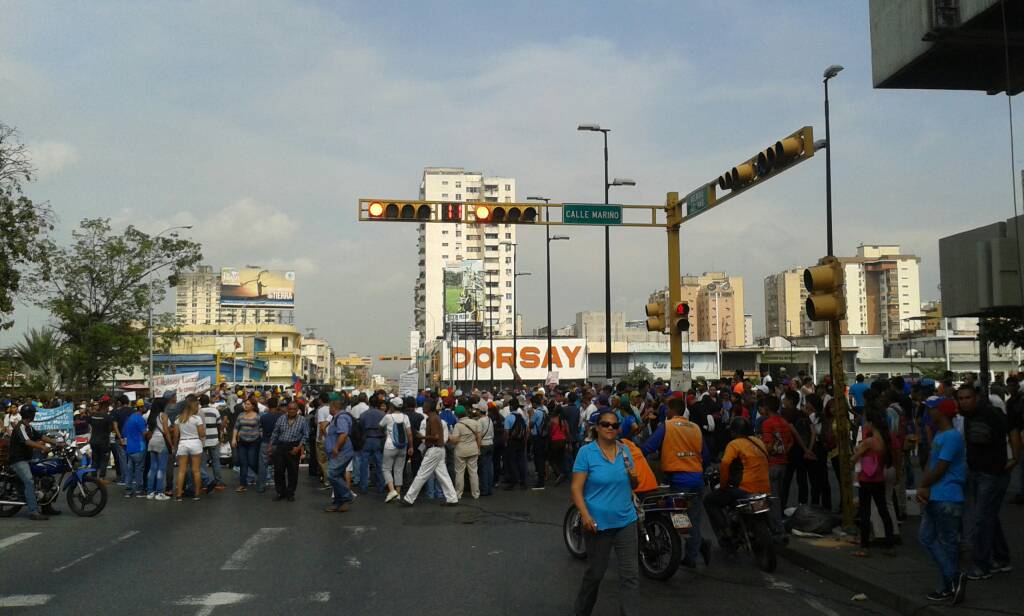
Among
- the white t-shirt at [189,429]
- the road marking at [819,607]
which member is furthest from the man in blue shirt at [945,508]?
the white t-shirt at [189,429]

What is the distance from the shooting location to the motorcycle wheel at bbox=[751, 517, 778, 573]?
925 centimetres

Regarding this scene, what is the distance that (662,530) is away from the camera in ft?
29.2

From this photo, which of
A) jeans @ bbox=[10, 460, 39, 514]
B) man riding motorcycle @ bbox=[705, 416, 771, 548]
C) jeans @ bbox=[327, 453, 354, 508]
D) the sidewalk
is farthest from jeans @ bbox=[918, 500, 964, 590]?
jeans @ bbox=[10, 460, 39, 514]

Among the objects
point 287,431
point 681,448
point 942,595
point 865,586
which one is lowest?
point 865,586

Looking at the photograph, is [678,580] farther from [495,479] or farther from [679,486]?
[495,479]

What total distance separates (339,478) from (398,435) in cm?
162

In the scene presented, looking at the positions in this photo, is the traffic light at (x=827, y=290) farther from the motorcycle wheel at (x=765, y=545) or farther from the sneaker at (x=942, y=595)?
the sneaker at (x=942, y=595)

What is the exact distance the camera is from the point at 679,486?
9.37 m

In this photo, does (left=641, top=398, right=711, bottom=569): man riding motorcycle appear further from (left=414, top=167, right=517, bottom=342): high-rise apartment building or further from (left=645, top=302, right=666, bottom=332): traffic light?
(left=414, top=167, right=517, bottom=342): high-rise apartment building

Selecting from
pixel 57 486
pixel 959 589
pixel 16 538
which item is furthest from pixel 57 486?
pixel 959 589

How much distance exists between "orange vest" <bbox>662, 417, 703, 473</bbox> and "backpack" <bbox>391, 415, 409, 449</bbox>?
717 cm

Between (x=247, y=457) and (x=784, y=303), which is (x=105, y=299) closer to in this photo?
(x=247, y=457)

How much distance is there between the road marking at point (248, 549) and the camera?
9.78 metres

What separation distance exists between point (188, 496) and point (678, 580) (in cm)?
1080
